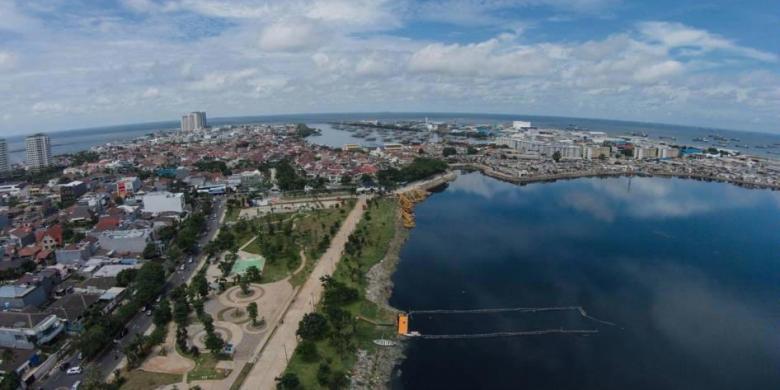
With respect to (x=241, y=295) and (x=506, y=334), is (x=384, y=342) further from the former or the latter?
(x=241, y=295)

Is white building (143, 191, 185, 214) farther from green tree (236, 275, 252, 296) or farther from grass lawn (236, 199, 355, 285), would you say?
green tree (236, 275, 252, 296)

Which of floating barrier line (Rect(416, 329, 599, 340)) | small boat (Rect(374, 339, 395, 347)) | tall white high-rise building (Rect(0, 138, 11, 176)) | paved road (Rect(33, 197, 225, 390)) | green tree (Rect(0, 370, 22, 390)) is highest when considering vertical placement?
tall white high-rise building (Rect(0, 138, 11, 176))

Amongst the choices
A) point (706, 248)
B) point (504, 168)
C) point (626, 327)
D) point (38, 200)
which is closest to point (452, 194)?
point (504, 168)

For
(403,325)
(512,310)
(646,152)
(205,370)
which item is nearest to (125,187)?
(205,370)

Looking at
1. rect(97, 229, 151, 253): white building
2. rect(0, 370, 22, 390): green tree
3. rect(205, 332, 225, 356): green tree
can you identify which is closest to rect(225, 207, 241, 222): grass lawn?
rect(97, 229, 151, 253): white building

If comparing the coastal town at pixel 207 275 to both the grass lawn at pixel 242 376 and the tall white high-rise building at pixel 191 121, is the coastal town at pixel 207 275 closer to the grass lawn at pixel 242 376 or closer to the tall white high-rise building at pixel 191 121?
the grass lawn at pixel 242 376

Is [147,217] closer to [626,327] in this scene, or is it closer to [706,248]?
[626,327]

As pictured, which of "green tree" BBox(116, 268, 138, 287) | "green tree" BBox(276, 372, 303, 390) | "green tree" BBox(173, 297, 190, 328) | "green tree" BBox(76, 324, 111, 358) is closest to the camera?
"green tree" BBox(276, 372, 303, 390)
